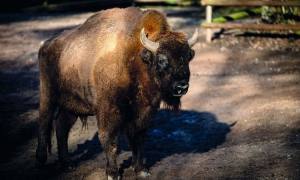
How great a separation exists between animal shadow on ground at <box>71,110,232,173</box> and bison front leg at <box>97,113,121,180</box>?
1.71 feet

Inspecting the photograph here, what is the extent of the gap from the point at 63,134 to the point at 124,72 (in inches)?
71.3

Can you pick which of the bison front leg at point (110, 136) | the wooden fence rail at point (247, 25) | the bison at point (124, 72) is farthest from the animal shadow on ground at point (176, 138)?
the wooden fence rail at point (247, 25)

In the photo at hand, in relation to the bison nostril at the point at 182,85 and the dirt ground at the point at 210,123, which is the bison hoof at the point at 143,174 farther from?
the bison nostril at the point at 182,85

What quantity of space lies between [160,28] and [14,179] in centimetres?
292

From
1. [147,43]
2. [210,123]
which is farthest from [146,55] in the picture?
[210,123]

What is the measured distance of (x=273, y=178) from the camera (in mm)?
5133

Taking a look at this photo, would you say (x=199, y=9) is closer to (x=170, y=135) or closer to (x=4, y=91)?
(x=4, y=91)

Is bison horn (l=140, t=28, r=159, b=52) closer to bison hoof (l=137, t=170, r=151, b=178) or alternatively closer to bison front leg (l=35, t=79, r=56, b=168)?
bison hoof (l=137, t=170, r=151, b=178)

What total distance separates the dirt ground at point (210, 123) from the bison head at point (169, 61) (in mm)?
1328

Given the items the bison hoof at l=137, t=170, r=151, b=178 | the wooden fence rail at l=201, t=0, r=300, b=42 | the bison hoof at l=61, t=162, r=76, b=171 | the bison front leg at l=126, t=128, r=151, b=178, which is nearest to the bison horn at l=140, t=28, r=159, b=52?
the bison front leg at l=126, t=128, r=151, b=178

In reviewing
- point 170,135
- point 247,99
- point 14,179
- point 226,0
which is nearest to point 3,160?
point 14,179

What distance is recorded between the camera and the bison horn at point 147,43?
4963 millimetres

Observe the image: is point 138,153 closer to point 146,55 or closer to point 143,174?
point 143,174

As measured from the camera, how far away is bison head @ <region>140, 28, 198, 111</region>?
4902mm
